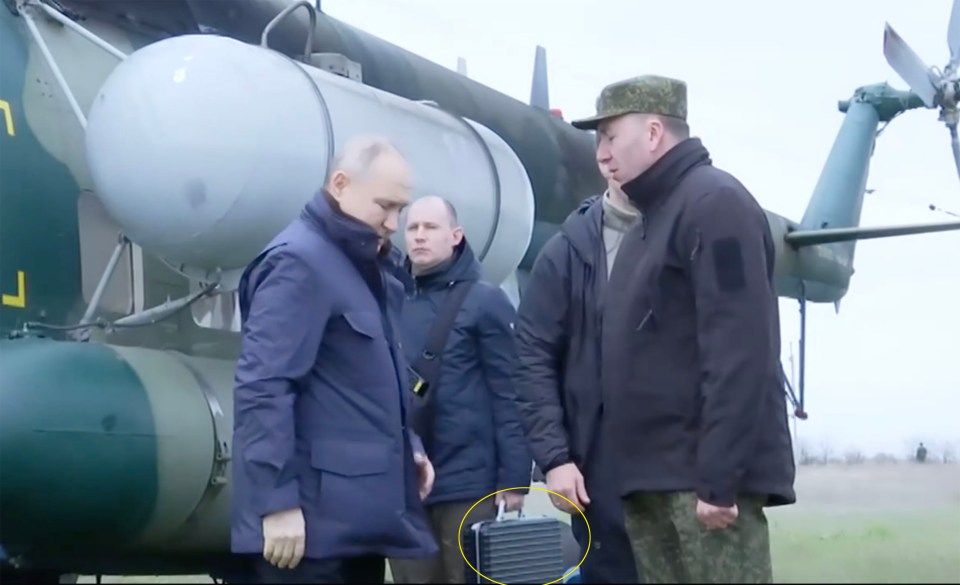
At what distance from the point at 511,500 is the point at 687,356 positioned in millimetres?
1176

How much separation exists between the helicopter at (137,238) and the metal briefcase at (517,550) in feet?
2.54

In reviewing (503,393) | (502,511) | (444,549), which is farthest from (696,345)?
(444,549)

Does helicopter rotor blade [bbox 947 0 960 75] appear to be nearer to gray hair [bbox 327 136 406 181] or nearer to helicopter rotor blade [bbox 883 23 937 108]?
helicopter rotor blade [bbox 883 23 937 108]

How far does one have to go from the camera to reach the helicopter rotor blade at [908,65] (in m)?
8.55

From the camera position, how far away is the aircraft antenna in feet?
28.2

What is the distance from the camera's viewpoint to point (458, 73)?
A: 6684 millimetres

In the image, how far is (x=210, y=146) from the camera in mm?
3826

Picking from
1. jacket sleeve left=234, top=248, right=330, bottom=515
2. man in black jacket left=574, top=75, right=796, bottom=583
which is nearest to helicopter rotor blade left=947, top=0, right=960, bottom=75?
man in black jacket left=574, top=75, right=796, bottom=583

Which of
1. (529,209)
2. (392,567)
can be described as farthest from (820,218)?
(392,567)

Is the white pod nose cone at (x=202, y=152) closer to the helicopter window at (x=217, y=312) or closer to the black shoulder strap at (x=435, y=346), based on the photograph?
the helicopter window at (x=217, y=312)

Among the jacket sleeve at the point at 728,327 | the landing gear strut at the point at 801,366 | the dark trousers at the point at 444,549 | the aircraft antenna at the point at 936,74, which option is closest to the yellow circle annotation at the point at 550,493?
the dark trousers at the point at 444,549

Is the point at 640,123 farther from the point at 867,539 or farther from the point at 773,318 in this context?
the point at 867,539

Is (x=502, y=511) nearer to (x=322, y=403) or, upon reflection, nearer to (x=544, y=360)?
(x=544, y=360)

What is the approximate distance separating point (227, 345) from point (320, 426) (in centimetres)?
204
